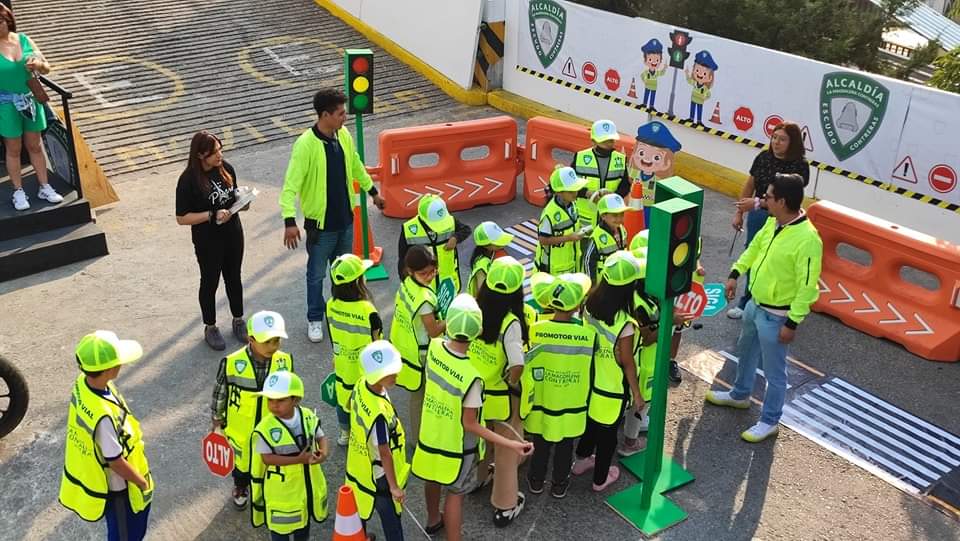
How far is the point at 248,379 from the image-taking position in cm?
491

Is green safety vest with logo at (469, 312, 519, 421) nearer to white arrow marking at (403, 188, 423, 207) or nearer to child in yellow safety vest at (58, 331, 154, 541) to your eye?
child in yellow safety vest at (58, 331, 154, 541)

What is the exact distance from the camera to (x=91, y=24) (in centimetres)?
1480

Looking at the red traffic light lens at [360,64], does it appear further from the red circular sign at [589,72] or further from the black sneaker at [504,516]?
the red circular sign at [589,72]

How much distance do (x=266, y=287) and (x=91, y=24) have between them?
880 cm

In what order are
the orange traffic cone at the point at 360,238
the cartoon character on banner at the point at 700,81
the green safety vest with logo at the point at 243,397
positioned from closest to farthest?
the green safety vest with logo at the point at 243,397 → the orange traffic cone at the point at 360,238 → the cartoon character on banner at the point at 700,81

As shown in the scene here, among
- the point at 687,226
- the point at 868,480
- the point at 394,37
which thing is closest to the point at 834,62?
the point at 394,37

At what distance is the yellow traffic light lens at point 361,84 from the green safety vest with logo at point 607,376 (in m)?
3.80

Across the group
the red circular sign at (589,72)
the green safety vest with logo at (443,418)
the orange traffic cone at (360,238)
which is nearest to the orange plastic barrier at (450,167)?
the orange traffic cone at (360,238)

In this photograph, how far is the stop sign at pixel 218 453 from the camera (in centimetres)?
489

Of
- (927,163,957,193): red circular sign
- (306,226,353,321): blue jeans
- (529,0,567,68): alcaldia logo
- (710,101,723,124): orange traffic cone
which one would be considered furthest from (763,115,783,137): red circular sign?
(306,226,353,321): blue jeans

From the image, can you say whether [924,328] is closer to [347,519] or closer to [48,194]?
[347,519]

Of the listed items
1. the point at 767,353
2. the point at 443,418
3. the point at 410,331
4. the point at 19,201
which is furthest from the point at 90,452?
the point at 19,201

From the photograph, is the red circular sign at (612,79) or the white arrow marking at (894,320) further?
the red circular sign at (612,79)

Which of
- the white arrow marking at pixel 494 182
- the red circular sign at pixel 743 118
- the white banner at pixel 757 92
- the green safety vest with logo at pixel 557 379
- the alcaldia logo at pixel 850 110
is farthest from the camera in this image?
the red circular sign at pixel 743 118
